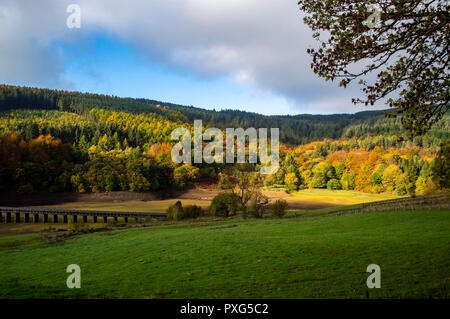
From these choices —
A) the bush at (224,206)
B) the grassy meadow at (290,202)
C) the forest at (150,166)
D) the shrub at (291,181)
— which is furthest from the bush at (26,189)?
the shrub at (291,181)

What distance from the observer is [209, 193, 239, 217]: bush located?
55000 mm

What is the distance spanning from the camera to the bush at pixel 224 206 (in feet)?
180

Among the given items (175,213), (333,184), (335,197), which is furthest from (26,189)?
(333,184)

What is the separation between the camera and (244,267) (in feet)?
58.7

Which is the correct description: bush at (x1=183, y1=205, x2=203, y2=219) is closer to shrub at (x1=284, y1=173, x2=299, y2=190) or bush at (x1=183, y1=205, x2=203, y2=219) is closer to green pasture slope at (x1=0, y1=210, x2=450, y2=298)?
green pasture slope at (x1=0, y1=210, x2=450, y2=298)

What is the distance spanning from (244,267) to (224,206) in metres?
38.7

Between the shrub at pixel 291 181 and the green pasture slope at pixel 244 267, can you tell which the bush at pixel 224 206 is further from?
the shrub at pixel 291 181

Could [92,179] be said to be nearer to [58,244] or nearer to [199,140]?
[199,140]

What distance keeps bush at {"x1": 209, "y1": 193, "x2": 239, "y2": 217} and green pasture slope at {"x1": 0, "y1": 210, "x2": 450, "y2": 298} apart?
24.6 meters

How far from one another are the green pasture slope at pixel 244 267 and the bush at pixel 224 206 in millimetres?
24647

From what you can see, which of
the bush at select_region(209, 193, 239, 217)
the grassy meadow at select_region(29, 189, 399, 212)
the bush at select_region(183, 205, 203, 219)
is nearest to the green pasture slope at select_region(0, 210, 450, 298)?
the bush at select_region(209, 193, 239, 217)

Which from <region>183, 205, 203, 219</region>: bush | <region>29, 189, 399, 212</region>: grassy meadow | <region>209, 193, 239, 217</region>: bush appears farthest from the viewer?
<region>29, 189, 399, 212</region>: grassy meadow
